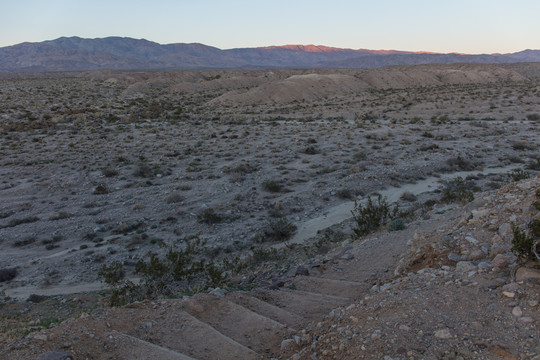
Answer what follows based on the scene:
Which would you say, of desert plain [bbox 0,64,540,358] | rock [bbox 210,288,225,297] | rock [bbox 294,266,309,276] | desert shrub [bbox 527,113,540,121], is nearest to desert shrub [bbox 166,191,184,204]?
desert plain [bbox 0,64,540,358]

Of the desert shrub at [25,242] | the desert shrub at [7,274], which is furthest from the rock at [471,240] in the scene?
the desert shrub at [25,242]

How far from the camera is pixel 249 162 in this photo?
1961cm

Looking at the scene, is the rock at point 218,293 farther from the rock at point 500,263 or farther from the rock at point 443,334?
the rock at point 500,263

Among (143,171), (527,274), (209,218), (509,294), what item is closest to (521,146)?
(209,218)

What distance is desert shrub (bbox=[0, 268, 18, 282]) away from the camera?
32.0ft

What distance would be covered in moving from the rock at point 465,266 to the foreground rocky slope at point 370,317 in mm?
23

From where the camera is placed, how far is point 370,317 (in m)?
4.34

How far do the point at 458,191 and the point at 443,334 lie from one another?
1061 centimetres

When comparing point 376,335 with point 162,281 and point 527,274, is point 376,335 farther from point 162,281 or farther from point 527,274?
point 162,281

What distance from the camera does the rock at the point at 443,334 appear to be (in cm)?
374

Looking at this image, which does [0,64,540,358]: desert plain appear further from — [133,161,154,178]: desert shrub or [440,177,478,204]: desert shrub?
[440,177,478,204]: desert shrub

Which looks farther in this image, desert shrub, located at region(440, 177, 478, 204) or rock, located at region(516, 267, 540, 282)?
desert shrub, located at region(440, 177, 478, 204)

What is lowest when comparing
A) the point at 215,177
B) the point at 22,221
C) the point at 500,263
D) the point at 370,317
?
the point at 22,221

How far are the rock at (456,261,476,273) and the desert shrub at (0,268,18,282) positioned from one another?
9891mm
